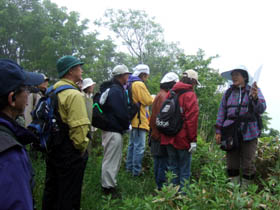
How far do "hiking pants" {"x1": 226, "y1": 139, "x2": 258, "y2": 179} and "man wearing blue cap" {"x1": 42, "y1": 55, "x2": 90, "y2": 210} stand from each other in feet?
7.07

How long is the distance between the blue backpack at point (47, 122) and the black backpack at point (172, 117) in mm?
1446

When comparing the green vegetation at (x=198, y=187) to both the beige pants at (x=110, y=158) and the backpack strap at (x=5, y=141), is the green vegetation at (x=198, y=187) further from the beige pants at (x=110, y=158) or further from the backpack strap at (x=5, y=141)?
the backpack strap at (x=5, y=141)

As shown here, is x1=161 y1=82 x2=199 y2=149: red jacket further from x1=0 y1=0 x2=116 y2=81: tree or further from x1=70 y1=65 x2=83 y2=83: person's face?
x1=0 y1=0 x2=116 y2=81: tree

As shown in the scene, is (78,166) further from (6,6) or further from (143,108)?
(6,6)

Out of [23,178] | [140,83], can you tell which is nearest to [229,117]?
[140,83]

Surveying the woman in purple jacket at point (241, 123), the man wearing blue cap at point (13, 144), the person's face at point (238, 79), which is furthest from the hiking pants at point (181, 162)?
the man wearing blue cap at point (13, 144)

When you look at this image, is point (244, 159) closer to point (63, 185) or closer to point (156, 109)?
point (156, 109)

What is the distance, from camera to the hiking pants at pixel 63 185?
2490 millimetres

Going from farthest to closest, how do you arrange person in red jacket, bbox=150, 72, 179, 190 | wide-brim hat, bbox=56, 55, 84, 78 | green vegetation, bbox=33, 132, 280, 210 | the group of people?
person in red jacket, bbox=150, 72, 179, 190
wide-brim hat, bbox=56, 55, 84, 78
green vegetation, bbox=33, 132, 280, 210
the group of people

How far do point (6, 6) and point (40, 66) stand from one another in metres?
6.57

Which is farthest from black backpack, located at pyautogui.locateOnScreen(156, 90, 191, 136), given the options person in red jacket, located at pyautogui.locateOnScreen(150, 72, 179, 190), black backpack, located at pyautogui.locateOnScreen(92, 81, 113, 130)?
black backpack, located at pyautogui.locateOnScreen(92, 81, 113, 130)

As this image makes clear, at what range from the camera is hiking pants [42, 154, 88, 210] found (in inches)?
98.0

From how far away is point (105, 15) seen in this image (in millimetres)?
38938

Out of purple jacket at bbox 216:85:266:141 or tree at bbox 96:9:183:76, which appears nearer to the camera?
purple jacket at bbox 216:85:266:141
